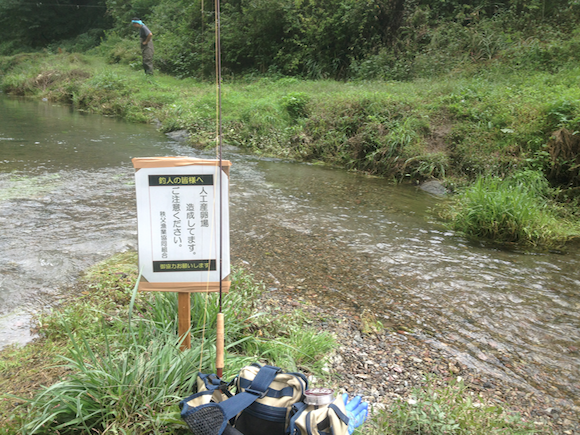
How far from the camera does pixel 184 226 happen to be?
236cm

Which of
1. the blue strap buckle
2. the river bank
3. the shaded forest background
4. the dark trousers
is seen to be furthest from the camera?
the dark trousers

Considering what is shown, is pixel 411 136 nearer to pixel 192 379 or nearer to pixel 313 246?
pixel 313 246

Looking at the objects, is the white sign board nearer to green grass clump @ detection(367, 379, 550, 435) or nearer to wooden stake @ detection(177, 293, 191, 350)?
wooden stake @ detection(177, 293, 191, 350)

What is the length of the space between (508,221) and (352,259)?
7.16 ft

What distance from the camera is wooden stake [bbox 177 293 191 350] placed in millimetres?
2453

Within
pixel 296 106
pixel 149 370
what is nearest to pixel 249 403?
pixel 149 370

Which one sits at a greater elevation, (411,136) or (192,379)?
(411,136)

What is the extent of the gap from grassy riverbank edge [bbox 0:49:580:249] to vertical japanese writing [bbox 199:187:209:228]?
4.29 meters

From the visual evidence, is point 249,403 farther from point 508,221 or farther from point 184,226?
point 508,221

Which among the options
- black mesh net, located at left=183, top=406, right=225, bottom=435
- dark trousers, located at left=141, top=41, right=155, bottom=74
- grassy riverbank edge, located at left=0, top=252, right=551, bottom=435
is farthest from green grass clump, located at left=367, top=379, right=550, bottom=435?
dark trousers, located at left=141, top=41, right=155, bottom=74

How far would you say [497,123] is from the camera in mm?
7934

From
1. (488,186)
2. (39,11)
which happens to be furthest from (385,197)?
(39,11)

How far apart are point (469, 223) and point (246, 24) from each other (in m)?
18.0

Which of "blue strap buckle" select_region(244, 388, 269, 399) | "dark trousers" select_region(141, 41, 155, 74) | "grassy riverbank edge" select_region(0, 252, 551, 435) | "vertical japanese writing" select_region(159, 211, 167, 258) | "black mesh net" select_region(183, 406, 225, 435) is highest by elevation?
"dark trousers" select_region(141, 41, 155, 74)
